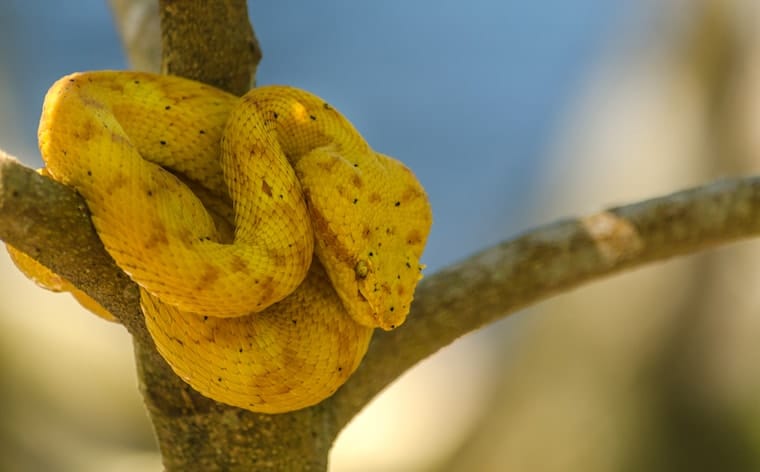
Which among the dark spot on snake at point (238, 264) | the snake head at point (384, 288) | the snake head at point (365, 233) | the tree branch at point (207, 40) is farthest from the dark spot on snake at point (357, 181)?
the tree branch at point (207, 40)

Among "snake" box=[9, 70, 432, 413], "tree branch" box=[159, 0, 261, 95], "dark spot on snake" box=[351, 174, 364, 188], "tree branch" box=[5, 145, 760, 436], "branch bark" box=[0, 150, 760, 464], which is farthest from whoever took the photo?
"tree branch" box=[5, 145, 760, 436]

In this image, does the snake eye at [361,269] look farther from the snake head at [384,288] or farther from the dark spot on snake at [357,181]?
the dark spot on snake at [357,181]

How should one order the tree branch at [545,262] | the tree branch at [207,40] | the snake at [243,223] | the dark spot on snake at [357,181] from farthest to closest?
the tree branch at [545,262] → the tree branch at [207,40] → the dark spot on snake at [357,181] → the snake at [243,223]

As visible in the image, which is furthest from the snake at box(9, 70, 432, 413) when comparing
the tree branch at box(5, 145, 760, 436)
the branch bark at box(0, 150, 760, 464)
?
the tree branch at box(5, 145, 760, 436)

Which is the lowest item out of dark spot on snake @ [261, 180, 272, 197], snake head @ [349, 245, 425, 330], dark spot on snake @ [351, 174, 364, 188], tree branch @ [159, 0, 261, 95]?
snake head @ [349, 245, 425, 330]

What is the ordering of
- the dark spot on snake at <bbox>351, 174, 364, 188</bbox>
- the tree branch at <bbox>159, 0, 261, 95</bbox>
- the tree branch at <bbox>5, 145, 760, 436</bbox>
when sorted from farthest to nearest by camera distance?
the tree branch at <bbox>5, 145, 760, 436</bbox> < the tree branch at <bbox>159, 0, 261, 95</bbox> < the dark spot on snake at <bbox>351, 174, 364, 188</bbox>

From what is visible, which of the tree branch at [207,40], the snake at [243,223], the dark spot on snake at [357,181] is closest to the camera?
the snake at [243,223]

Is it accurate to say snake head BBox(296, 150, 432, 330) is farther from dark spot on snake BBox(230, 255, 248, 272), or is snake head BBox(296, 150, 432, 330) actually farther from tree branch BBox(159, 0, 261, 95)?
tree branch BBox(159, 0, 261, 95)

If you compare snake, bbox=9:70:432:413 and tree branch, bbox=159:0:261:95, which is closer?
snake, bbox=9:70:432:413

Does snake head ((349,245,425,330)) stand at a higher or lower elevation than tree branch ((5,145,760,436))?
lower
